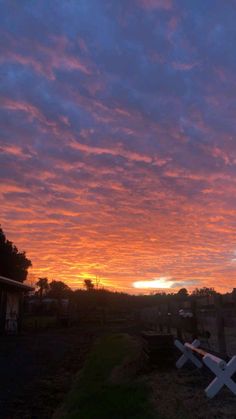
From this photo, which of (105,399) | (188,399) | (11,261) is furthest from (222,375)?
(11,261)

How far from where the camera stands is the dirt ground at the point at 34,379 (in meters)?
6.80

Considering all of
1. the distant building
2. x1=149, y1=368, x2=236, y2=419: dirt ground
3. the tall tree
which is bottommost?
x1=149, y1=368, x2=236, y2=419: dirt ground

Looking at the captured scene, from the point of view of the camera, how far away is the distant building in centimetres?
2595

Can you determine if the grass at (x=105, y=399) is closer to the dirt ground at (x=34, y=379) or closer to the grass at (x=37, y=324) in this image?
the dirt ground at (x=34, y=379)

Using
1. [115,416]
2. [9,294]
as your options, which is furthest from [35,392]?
[9,294]

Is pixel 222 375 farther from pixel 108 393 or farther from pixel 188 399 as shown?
pixel 108 393

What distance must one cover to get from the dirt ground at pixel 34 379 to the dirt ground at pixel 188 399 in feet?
5.85

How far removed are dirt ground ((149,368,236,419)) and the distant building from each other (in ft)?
55.4

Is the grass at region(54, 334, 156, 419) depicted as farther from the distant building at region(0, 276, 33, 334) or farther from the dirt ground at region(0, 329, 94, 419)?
the distant building at region(0, 276, 33, 334)

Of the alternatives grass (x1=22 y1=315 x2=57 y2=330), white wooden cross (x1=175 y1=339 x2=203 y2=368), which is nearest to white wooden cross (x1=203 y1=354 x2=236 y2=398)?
white wooden cross (x1=175 y1=339 x2=203 y2=368)

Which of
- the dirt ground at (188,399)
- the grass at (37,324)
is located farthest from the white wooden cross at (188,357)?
the grass at (37,324)

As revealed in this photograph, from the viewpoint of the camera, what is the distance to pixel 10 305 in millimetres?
28406

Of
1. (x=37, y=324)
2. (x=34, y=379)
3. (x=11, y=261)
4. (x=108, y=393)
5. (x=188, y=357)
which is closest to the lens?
(x=108, y=393)

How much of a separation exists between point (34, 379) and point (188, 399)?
4475 millimetres
